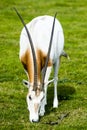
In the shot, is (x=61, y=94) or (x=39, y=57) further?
(x=61, y=94)

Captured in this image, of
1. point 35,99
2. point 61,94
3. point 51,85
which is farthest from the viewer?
point 51,85

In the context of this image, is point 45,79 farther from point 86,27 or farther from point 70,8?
point 70,8

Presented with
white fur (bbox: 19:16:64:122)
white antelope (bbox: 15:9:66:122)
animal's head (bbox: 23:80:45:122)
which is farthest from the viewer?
white fur (bbox: 19:16:64:122)

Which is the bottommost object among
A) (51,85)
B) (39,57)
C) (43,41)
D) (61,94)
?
(51,85)

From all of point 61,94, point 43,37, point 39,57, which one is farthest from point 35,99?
point 61,94

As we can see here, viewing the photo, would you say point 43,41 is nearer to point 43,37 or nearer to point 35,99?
point 43,37

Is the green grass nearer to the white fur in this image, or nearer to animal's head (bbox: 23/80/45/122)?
the white fur

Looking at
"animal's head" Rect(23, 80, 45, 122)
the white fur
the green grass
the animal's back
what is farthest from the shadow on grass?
"animal's head" Rect(23, 80, 45, 122)

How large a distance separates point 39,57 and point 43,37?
944 mm

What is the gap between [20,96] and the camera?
13.8m

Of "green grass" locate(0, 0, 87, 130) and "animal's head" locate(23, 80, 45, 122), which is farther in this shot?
"green grass" locate(0, 0, 87, 130)

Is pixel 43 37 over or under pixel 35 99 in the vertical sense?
over

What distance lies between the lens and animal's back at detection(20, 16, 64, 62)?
37.9 ft

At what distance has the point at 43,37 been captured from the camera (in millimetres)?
11883
